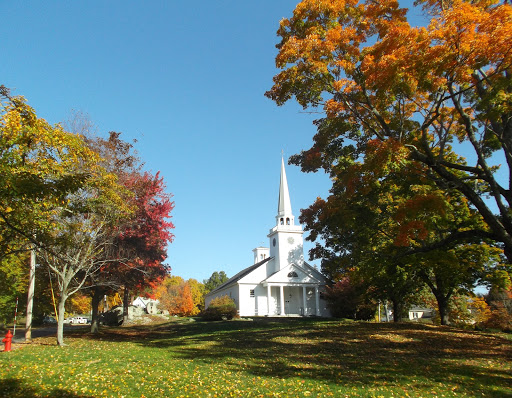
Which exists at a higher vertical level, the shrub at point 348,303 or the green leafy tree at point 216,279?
the green leafy tree at point 216,279

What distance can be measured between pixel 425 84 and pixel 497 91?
1.94 metres

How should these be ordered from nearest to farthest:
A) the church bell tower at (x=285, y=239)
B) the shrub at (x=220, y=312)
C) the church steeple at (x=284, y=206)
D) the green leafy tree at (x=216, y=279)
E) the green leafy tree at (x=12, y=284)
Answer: the green leafy tree at (x=12, y=284) → the shrub at (x=220, y=312) → the church bell tower at (x=285, y=239) → the church steeple at (x=284, y=206) → the green leafy tree at (x=216, y=279)

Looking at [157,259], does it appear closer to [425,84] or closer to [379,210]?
[379,210]

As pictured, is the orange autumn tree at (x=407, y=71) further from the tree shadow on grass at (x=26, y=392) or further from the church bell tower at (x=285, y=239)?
the church bell tower at (x=285, y=239)

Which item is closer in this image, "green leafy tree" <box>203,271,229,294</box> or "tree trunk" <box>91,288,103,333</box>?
"tree trunk" <box>91,288,103,333</box>

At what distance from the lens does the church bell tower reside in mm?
45062

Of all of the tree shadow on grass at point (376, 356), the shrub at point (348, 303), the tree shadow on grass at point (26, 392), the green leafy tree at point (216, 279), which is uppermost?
the green leafy tree at point (216, 279)

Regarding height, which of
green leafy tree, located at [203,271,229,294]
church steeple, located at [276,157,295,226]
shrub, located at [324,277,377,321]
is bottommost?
shrub, located at [324,277,377,321]

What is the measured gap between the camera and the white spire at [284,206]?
1825 inches

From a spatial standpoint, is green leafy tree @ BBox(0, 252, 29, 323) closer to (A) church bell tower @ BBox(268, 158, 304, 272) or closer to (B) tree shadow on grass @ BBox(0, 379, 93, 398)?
(B) tree shadow on grass @ BBox(0, 379, 93, 398)

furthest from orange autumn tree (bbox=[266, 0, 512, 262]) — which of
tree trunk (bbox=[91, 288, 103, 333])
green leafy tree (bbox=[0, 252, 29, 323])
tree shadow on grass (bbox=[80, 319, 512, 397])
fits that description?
green leafy tree (bbox=[0, 252, 29, 323])

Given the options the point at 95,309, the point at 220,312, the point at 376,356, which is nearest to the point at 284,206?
the point at 220,312

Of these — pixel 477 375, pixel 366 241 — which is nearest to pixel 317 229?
pixel 366 241

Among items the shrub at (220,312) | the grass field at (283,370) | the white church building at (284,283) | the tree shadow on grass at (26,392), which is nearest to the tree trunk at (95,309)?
the grass field at (283,370)
